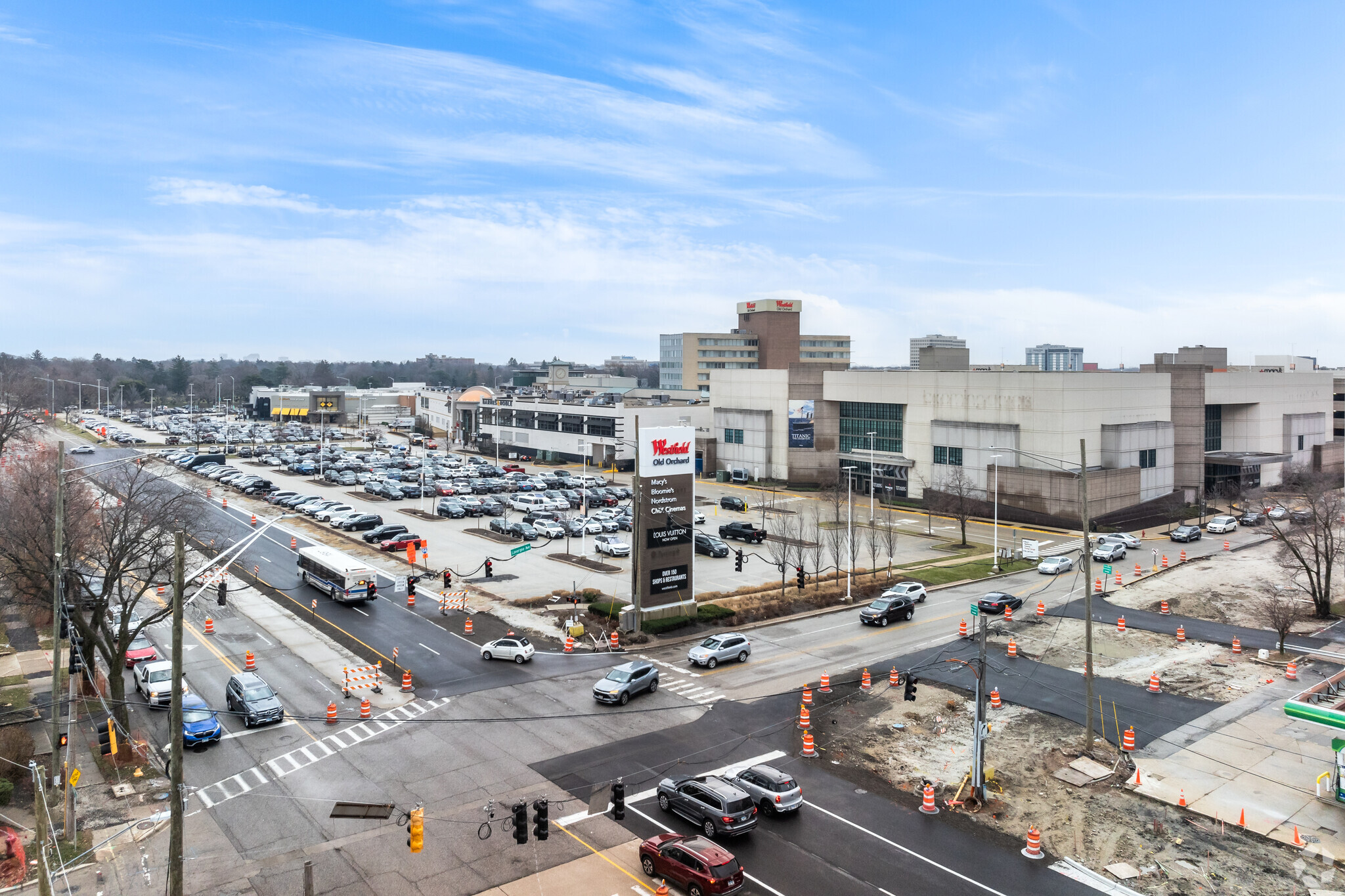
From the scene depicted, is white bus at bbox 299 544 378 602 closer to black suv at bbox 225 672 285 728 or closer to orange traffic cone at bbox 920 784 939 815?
black suv at bbox 225 672 285 728

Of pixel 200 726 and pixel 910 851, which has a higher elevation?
pixel 200 726

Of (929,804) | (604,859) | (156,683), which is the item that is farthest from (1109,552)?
(156,683)

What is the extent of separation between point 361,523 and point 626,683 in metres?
43.8

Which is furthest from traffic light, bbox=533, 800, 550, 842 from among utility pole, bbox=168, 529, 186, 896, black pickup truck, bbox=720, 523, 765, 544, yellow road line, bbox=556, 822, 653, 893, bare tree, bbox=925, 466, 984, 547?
bare tree, bbox=925, 466, 984, 547

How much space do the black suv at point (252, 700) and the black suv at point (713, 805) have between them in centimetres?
1569

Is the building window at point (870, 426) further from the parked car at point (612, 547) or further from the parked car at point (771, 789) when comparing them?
the parked car at point (771, 789)

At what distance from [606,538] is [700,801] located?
133ft

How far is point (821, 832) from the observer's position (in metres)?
22.8

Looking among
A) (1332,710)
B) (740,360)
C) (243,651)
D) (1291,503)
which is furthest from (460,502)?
(740,360)

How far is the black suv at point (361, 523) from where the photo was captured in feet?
226

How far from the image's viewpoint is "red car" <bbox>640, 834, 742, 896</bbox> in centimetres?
1923

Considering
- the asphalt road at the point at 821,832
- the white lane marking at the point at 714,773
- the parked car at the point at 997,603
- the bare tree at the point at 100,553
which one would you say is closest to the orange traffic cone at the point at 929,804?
the asphalt road at the point at 821,832

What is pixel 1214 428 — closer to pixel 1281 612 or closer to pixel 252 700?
pixel 1281 612

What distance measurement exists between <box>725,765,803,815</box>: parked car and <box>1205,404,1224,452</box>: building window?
9157 centimetres
